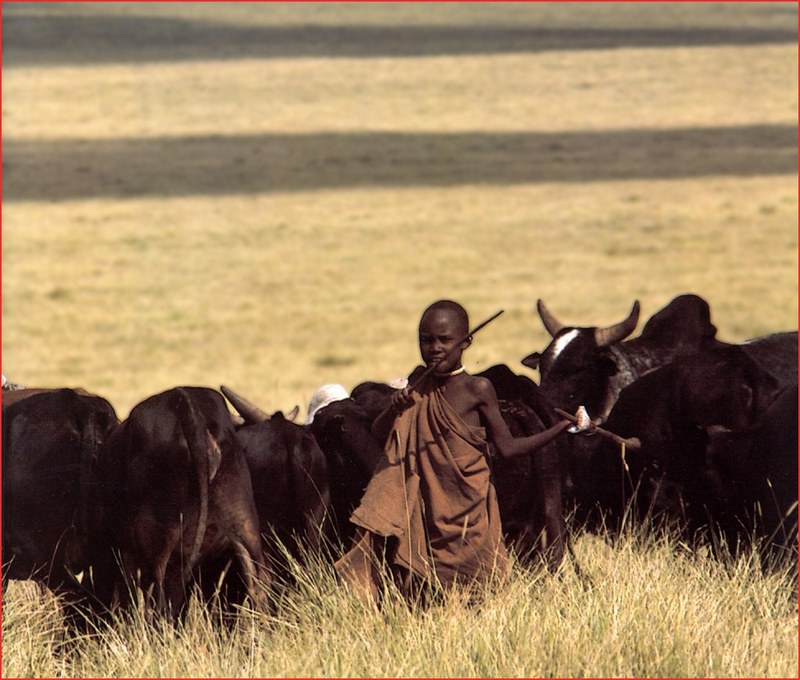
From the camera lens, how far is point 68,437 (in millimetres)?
5969

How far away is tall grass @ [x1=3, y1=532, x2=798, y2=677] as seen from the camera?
5207mm

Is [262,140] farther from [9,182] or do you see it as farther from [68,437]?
[68,437]

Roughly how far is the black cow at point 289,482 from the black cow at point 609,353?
1.42 meters

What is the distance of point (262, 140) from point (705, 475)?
39.1 m

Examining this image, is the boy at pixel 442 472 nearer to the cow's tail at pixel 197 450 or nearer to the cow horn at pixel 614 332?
the cow's tail at pixel 197 450

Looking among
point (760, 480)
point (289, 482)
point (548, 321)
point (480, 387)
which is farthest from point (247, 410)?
point (760, 480)

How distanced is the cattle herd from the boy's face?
987mm

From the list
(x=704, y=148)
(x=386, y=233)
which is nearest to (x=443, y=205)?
(x=386, y=233)

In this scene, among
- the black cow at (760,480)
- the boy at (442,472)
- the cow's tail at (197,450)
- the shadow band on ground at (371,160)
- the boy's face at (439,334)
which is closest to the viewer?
the boy's face at (439,334)

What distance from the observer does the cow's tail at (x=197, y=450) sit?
556cm

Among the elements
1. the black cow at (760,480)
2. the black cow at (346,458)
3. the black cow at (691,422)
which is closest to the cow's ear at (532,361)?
the black cow at (691,422)

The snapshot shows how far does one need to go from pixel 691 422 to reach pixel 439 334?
188cm

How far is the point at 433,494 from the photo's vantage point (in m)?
5.17

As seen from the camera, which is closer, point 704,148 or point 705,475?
point 705,475
